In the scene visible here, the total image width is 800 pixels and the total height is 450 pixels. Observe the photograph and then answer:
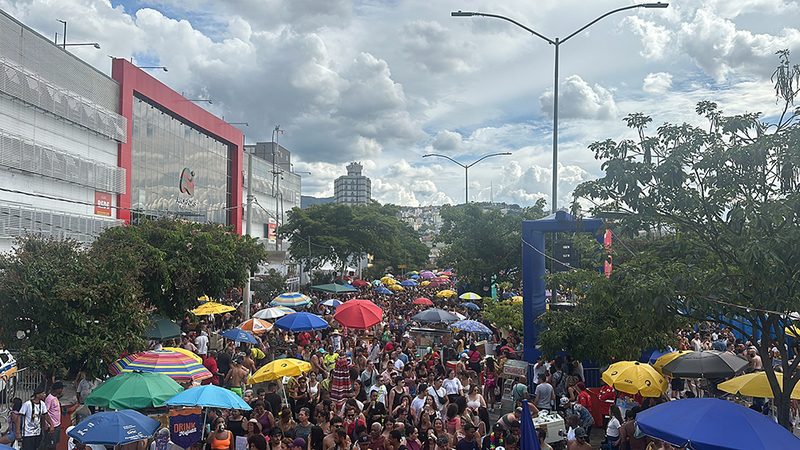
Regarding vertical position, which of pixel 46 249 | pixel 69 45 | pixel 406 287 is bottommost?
pixel 406 287

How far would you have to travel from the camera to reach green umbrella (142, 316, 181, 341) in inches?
639

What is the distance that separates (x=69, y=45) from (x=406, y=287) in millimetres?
30050

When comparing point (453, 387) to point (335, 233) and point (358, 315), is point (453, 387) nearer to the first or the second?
point (358, 315)

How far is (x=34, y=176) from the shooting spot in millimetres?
23562

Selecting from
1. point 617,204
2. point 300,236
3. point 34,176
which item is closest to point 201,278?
point 34,176

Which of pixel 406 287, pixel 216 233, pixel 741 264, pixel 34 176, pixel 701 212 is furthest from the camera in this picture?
pixel 406 287

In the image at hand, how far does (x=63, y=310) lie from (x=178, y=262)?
21.5 feet

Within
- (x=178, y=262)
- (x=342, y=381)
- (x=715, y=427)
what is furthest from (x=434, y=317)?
(x=715, y=427)

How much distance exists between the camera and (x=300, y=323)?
17.6m

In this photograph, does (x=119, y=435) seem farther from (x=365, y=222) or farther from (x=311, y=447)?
(x=365, y=222)

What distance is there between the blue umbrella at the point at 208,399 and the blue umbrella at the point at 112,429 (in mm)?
770

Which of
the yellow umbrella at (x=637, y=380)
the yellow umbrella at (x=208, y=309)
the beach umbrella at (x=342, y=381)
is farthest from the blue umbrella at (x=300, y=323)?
the yellow umbrella at (x=637, y=380)

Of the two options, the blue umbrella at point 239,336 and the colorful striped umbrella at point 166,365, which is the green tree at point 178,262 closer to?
the blue umbrella at point 239,336

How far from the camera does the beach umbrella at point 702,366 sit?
11.4 metres
